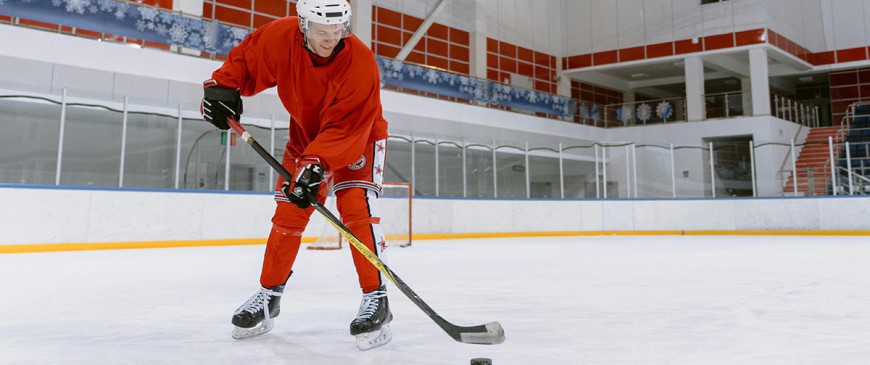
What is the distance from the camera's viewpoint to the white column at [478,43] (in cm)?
1727

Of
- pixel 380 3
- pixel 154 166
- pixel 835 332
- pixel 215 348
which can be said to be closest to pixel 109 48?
pixel 154 166

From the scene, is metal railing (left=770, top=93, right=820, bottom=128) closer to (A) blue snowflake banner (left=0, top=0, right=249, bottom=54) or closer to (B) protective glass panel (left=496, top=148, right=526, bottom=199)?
(B) protective glass panel (left=496, top=148, right=526, bottom=199)

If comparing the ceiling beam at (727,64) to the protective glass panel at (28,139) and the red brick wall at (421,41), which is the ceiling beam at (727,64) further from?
the protective glass panel at (28,139)

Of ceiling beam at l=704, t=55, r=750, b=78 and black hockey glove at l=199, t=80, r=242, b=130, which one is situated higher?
ceiling beam at l=704, t=55, r=750, b=78

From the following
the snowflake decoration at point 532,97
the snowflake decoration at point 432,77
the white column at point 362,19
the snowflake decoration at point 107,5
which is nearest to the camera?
the snowflake decoration at point 107,5

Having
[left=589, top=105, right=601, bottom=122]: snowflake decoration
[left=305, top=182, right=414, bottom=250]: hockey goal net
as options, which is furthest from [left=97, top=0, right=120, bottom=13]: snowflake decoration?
[left=589, top=105, right=601, bottom=122]: snowflake decoration

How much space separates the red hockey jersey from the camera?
189cm

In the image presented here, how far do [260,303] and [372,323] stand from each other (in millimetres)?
461

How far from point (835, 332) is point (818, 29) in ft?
69.3

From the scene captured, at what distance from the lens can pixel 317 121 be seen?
6.67ft

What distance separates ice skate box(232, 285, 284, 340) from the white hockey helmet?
0.92 m

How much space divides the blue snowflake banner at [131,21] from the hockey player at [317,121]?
8.57m

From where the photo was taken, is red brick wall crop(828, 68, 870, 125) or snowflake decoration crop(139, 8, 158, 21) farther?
red brick wall crop(828, 68, 870, 125)

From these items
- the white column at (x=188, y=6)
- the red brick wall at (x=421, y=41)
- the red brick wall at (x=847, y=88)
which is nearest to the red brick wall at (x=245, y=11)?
the white column at (x=188, y=6)
